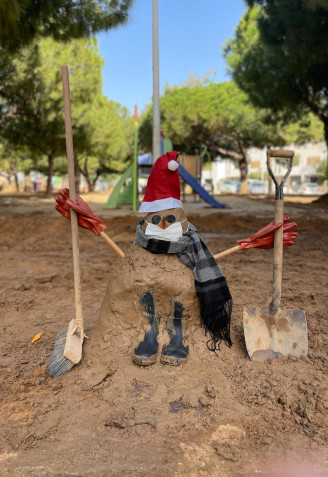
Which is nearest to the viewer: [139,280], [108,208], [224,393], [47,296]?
[224,393]

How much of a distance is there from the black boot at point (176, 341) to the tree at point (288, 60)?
6.16 metres

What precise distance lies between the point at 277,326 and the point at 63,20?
8.19 metres

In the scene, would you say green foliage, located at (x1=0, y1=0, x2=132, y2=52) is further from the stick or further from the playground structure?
the stick

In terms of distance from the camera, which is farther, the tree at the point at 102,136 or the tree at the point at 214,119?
the tree at the point at 214,119

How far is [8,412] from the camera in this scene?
207 centimetres

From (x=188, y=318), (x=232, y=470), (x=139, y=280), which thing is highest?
(x=139, y=280)

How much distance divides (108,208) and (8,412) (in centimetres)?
1204

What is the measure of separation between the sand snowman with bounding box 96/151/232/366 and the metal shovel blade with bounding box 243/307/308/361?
0.56ft

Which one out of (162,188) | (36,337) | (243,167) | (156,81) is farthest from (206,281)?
(243,167)

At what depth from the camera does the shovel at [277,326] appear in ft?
8.43

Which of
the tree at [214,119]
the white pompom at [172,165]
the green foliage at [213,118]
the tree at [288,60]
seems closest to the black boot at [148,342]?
the white pompom at [172,165]

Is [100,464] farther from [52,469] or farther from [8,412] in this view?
[8,412]

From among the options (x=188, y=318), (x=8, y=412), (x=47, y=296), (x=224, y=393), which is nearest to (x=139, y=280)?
(x=188, y=318)

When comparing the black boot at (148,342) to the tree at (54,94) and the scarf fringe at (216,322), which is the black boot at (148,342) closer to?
the scarf fringe at (216,322)
